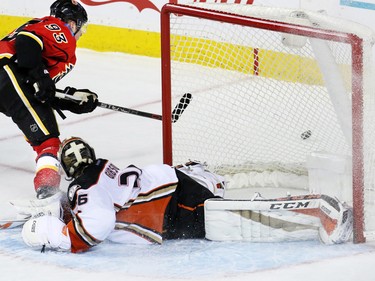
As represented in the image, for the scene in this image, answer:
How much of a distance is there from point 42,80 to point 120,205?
0.74 meters

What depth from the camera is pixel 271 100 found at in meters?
3.99

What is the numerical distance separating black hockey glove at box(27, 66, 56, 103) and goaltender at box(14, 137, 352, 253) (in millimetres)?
526

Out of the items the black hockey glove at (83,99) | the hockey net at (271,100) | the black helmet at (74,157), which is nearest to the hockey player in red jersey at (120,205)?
the black helmet at (74,157)

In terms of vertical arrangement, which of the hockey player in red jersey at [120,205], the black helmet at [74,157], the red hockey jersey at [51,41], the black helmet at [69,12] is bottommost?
the hockey player in red jersey at [120,205]

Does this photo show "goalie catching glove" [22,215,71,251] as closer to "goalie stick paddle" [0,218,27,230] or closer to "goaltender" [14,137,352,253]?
"goaltender" [14,137,352,253]

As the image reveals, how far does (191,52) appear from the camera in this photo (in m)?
4.15

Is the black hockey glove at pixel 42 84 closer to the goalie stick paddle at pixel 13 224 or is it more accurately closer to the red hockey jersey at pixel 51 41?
the red hockey jersey at pixel 51 41

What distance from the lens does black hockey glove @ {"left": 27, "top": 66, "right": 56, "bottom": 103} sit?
3.89 metres

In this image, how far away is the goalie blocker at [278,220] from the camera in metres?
3.37

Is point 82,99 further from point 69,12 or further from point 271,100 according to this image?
point 271,100

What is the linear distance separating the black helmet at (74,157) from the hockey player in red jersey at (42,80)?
406 mm

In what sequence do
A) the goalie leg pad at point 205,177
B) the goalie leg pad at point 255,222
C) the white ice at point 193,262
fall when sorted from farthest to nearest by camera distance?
the goalie leg pad at point 205,177 → the goalie leg pad at point 255,222 → the white ice at point 193,262

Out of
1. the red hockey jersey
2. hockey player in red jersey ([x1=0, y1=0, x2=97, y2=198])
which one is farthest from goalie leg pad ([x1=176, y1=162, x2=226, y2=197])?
the red hockey jersey

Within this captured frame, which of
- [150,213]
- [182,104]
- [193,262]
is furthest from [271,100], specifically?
[193,262]
